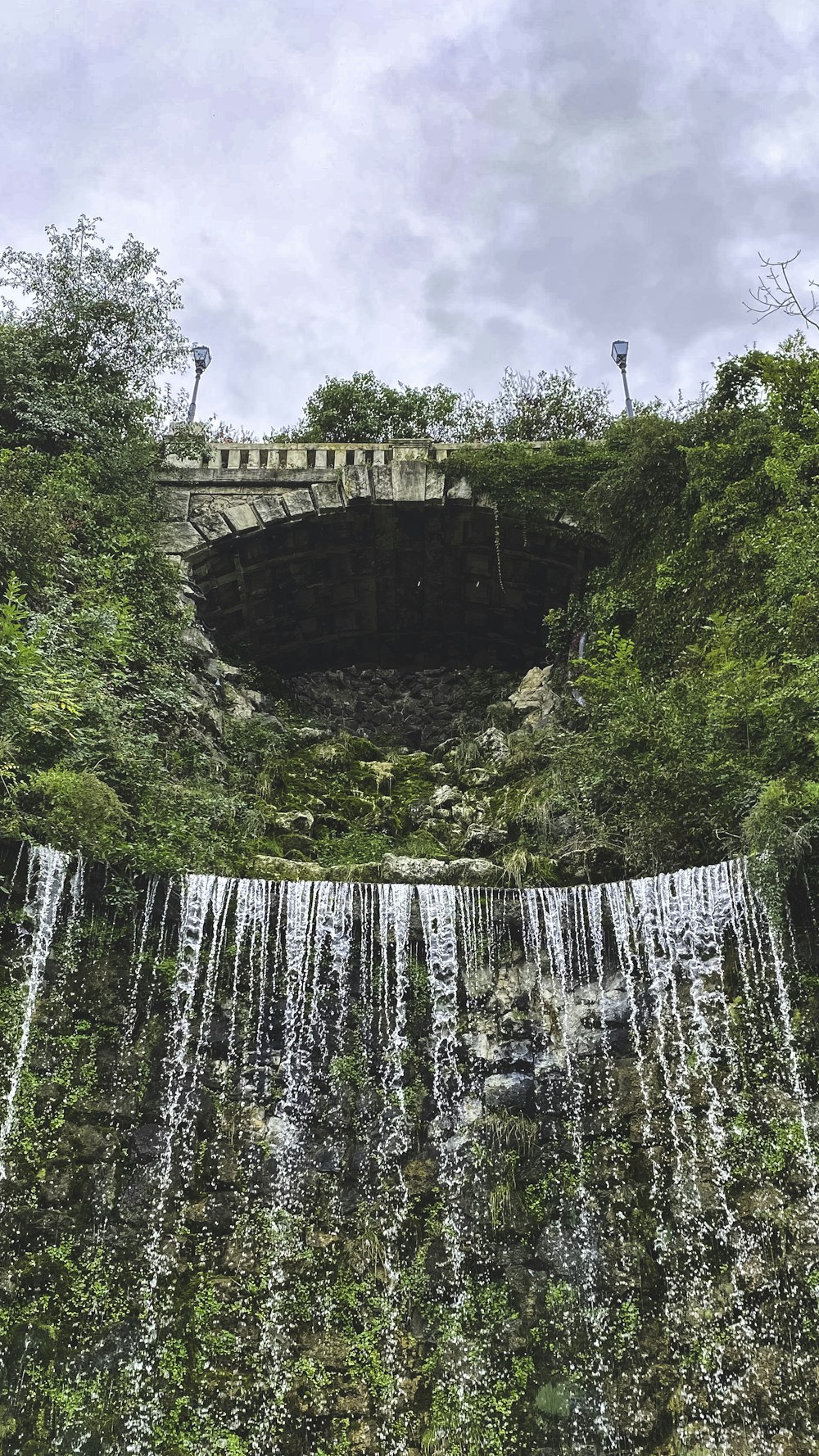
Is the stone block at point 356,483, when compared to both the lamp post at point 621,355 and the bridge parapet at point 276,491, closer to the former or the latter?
the bridge parapet at point 276,491

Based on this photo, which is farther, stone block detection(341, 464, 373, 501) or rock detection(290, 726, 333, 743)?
stone block detection(341, 464, 373, 501)

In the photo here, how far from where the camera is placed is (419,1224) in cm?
609

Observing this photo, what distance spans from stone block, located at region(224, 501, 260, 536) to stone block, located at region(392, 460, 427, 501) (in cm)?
146

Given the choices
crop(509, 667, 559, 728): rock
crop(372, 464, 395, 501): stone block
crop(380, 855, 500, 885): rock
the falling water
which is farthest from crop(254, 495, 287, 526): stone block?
the falling water

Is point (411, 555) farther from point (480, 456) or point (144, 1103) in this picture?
point (144, 1103)

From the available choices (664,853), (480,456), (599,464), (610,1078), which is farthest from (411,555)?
(610,1078)

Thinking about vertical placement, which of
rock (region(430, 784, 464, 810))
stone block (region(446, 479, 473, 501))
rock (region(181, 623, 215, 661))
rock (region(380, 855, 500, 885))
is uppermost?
stone block (region(446, 479, 473, 501))

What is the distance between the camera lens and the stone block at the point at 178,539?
33.4ft

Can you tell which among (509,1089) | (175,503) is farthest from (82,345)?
(509,1089)

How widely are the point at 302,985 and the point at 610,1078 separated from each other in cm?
203

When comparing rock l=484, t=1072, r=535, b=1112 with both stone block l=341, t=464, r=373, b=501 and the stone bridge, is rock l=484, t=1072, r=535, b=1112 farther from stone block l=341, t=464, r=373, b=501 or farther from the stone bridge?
stone block l=341, t=464, r=373, b=501

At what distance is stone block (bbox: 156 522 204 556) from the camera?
10180mm

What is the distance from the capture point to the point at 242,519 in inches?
412

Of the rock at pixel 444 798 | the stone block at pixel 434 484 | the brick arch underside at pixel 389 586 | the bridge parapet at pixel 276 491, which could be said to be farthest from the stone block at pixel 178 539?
the rock at pixel 444 798
